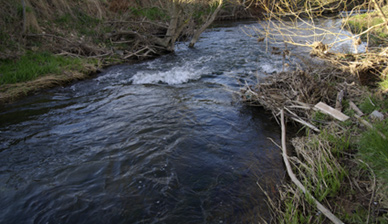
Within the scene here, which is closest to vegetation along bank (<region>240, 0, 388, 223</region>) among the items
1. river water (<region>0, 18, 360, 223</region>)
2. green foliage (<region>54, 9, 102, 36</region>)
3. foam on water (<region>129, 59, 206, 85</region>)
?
river water (<region>0, 18, 360, 223</region>)

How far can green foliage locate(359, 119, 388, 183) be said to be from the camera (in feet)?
→ 10.5

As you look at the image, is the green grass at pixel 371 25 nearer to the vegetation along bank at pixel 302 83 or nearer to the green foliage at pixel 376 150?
the vegetation along bank at pixel 302 83

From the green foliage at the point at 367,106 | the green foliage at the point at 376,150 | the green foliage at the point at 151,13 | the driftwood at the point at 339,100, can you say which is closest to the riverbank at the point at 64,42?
the green foliage at the point at 151,13

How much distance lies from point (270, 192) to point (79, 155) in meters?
3.60

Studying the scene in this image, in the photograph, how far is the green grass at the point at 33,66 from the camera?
8.39 m

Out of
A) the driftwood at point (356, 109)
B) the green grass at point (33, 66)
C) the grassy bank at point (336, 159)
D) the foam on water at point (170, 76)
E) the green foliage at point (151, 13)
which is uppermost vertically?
the green foliage at point (151, 13)

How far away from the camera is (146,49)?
13.8 m

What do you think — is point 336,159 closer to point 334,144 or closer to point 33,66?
point 334,144

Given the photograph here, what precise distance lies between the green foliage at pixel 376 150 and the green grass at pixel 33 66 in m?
9.54

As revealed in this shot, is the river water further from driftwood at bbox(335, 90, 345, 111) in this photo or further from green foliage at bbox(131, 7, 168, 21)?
green foliage at bbox(131, 7, 168, 21)

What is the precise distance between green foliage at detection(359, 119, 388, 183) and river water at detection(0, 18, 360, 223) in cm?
136

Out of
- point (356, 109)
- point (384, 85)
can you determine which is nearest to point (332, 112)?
point (356, 109)

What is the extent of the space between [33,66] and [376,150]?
10.1 m

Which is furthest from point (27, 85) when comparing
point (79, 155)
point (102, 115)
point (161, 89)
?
point (79, 155)
